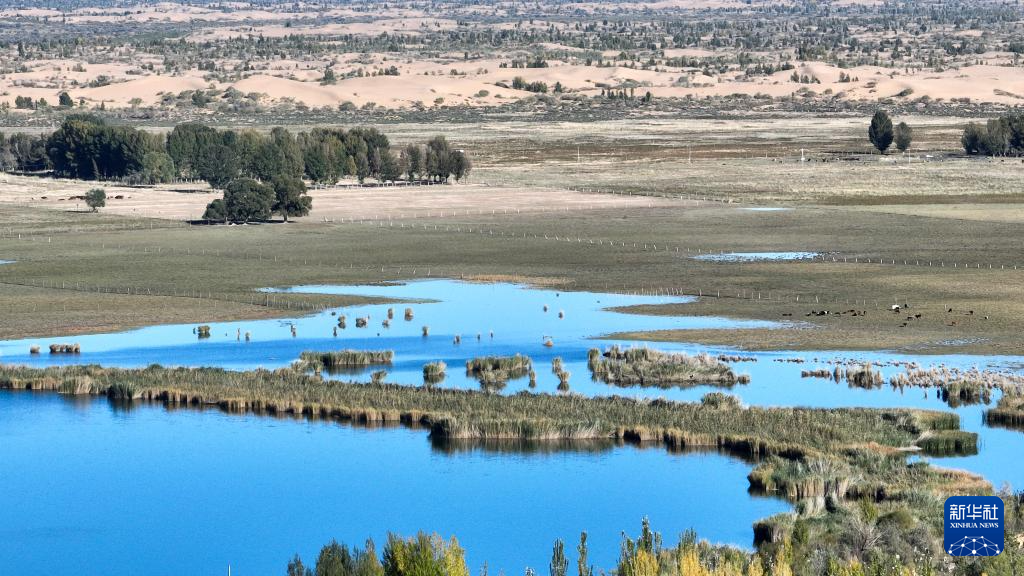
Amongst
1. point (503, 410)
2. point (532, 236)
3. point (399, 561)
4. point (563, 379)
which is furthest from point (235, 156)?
point (399, 561)

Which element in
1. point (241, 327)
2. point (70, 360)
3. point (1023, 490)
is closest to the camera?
point (1023, 490)

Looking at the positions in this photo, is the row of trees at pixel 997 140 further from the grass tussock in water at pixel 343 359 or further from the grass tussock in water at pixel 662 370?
the grass tussock in water at pixel 343 359

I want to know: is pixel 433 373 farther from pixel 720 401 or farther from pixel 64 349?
pixel 64 349

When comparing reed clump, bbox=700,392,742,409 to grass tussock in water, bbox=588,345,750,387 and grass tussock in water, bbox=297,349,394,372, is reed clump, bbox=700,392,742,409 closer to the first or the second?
grass tussock in water, bbox=588,345,750,387

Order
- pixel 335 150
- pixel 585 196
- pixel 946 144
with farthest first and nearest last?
pixel 946 144 → pixel 335 150 → pixel 585 196

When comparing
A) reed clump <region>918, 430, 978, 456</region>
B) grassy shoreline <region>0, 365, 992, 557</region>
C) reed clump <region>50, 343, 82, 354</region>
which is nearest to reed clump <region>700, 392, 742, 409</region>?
grassy shoreline <region>0, 365, 992, 557</region>

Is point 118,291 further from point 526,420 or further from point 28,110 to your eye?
point 28,110

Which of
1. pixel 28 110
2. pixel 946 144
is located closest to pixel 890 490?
pixel 946 144

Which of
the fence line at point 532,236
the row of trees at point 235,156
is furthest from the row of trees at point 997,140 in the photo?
the fence line at point 532,236
